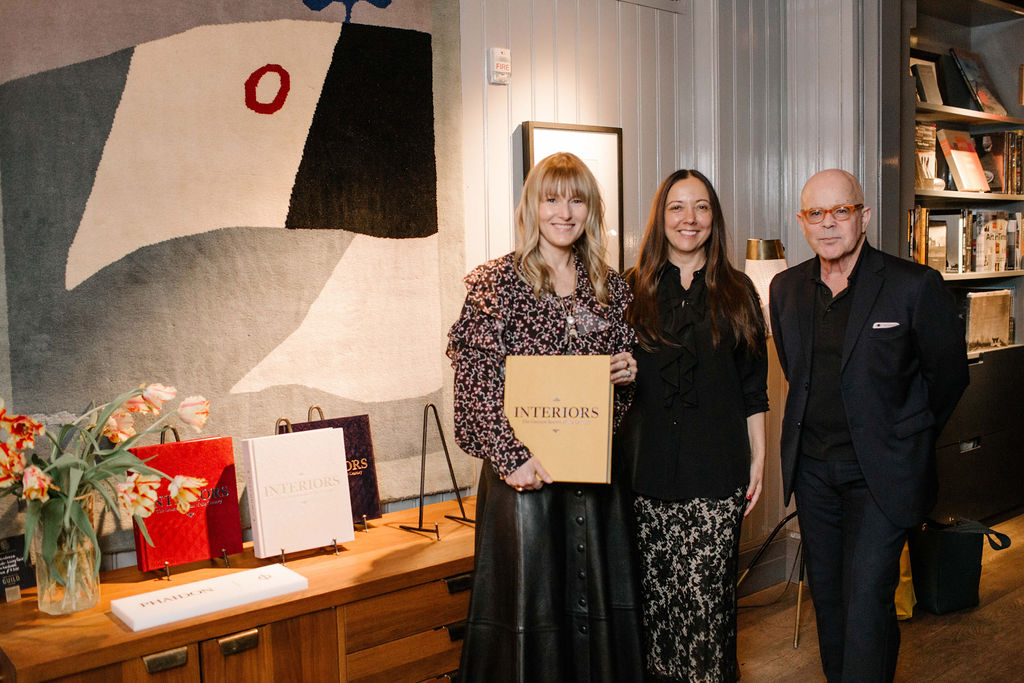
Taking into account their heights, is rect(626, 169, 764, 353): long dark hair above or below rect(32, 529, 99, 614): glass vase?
above

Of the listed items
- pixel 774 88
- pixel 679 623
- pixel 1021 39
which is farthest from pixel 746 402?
pixel 1021 39

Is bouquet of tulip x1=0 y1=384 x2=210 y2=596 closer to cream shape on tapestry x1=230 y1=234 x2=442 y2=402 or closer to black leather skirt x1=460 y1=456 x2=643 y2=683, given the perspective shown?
cream shape on tapestry x1=230 y1=234 x2=442 y2=402

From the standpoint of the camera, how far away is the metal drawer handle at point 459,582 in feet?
7.43

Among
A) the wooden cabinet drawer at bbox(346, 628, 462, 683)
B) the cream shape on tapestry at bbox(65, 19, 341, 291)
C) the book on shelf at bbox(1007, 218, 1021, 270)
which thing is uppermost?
the cream shape on tapestry at bbox(65, 19, 341, 291)

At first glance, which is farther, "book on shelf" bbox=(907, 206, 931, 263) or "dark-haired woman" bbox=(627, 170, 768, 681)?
"book on shelf" bbox=(907, 206, 931, 263)

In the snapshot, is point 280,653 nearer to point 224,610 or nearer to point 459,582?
point 224,610

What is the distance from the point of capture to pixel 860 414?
2268 mm

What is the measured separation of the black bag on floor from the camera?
11.0ft

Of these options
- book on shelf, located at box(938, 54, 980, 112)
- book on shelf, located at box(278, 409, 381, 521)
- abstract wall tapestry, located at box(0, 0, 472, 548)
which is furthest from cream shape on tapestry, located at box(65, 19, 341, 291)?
book on shelf, located at box(938, 54, 980, 112)

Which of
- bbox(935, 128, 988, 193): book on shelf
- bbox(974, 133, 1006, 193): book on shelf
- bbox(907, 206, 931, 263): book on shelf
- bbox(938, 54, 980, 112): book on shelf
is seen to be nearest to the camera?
bbox(907, 206, 931, 263): book on shelf

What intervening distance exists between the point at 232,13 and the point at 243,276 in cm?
71

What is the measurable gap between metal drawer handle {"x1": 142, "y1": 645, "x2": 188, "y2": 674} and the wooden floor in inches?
72.9

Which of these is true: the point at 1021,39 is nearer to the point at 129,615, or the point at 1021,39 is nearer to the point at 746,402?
the point at 746,402

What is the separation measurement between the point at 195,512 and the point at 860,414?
176 cm
